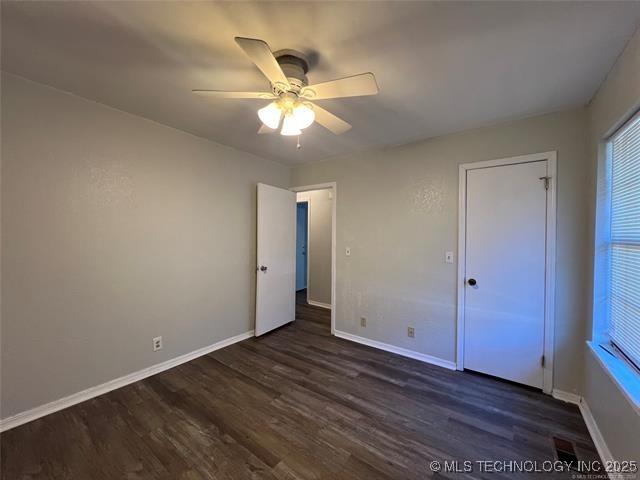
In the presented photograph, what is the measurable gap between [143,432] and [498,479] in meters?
2.21

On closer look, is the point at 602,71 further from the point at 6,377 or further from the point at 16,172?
the point at 6,377

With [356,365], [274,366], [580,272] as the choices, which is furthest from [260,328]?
[580,272]

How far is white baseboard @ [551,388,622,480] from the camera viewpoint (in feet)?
4.76

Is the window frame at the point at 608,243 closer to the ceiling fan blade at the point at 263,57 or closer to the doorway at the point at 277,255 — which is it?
the ceiling fan blade at the point at 263,57

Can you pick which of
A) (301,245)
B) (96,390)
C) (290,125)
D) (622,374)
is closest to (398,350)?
(622,374)

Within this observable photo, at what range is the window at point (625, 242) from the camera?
4.45ft

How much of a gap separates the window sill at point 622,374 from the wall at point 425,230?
1.39 feet

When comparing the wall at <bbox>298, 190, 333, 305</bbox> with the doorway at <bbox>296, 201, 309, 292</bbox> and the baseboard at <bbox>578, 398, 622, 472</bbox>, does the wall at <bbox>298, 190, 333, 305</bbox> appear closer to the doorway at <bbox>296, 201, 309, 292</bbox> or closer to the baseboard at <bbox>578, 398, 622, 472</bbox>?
the doorway at <bbox>296, 201, 309, 292</bbox>

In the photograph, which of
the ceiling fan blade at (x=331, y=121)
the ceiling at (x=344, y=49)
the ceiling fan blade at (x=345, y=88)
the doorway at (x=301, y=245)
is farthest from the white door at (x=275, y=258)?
the doorway at (x=301, y=245)

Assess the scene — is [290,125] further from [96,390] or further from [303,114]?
[96,390]

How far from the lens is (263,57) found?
112cm

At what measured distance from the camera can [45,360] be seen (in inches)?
70.7

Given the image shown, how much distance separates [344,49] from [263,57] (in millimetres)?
527

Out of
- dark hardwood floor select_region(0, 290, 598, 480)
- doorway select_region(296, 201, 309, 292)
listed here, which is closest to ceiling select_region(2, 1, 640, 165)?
dark hardwood floor select_region(0, 290, 598, 480)
